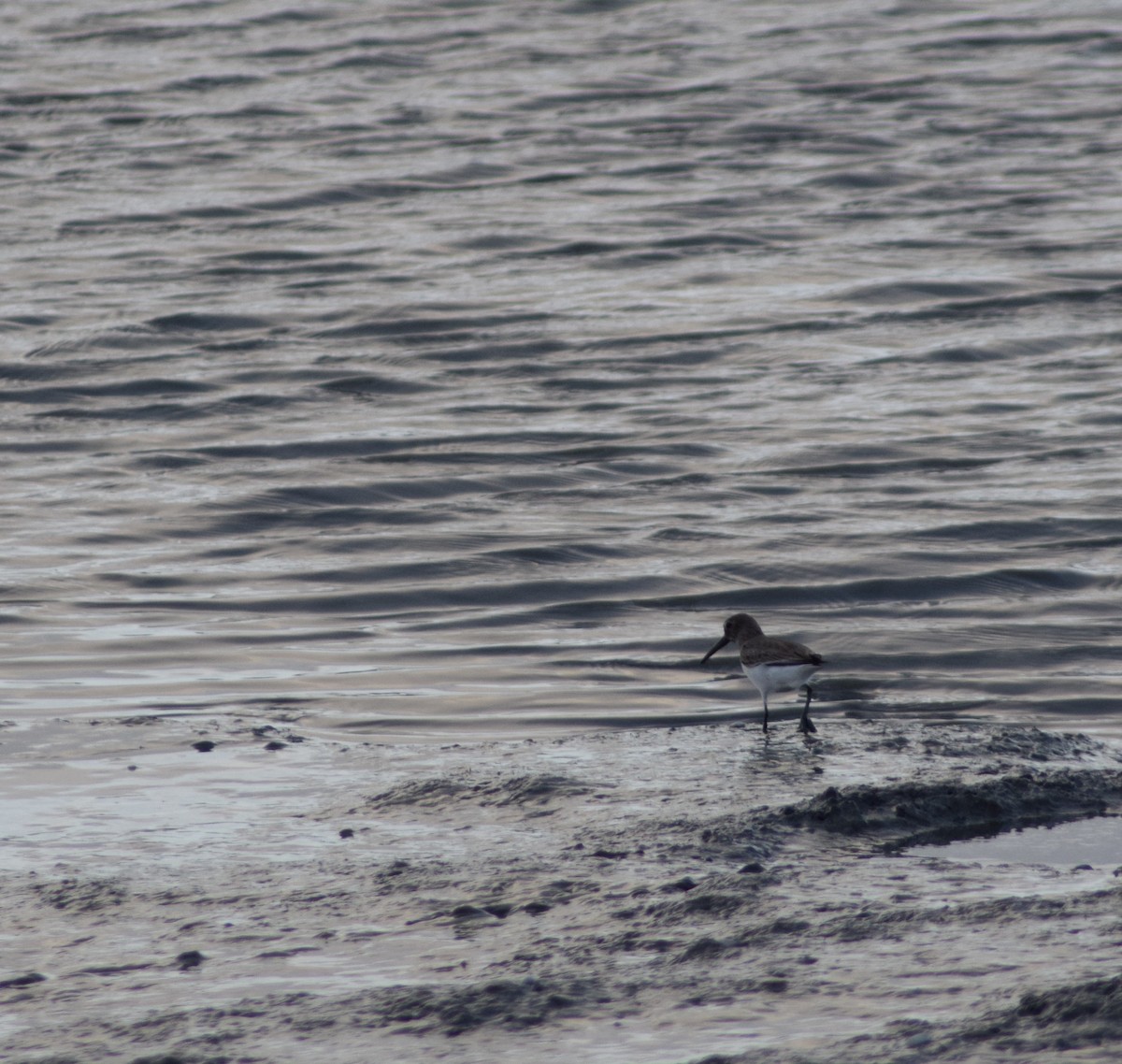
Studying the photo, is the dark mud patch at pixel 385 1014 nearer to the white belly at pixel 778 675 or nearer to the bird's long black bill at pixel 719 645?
the white belly at pixel 778 675

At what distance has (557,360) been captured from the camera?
14641mm

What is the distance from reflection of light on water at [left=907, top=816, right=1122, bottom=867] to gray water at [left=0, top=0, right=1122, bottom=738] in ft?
5.24

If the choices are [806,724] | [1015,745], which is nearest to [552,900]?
[806,724]

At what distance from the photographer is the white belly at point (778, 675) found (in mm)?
7559

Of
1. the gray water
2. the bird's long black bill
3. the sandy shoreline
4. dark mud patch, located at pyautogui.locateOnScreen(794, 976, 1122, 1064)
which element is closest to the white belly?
the sandy shoreline

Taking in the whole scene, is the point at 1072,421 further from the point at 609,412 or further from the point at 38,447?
the point at 38,447

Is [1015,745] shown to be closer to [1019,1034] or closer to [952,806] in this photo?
[952,806]

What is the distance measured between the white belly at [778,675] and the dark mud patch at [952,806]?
0.98 metres

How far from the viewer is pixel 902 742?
732 centimetres

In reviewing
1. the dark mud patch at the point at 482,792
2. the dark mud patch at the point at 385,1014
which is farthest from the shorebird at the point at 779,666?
the dark mud patch at the point at 385,1014

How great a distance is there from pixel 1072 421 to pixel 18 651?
717 centimetres

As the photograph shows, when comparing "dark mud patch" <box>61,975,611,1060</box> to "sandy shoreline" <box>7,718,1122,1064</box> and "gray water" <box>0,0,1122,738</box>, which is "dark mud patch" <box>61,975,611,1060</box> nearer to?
"sandy shoreline" <box>7,718,1122,1064</box>

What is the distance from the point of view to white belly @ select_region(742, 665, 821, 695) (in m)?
7.56

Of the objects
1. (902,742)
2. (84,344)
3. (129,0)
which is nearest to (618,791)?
(902,742)
